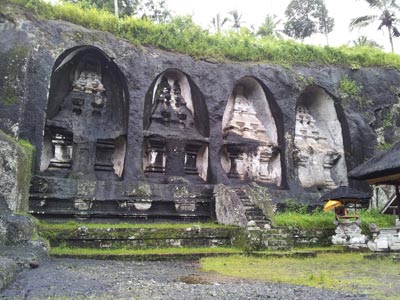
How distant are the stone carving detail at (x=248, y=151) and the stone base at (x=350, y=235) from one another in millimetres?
4892

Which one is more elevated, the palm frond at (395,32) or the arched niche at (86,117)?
the palm frond at (395,32)

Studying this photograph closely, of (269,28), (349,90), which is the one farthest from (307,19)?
(349,90)

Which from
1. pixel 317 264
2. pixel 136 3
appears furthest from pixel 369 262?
pixel 136 3

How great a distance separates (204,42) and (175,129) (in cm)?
405

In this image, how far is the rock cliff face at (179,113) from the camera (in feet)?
45.3

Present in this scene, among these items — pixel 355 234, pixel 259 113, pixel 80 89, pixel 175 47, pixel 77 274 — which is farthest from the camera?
pixel 259 113

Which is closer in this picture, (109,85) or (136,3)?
(109,85)

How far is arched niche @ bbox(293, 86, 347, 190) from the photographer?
63.9ft

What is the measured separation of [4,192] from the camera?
9695 millimetres

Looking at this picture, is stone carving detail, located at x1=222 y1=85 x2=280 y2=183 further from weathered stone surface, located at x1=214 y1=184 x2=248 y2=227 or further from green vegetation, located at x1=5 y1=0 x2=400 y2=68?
weathered stone surface, located at x1=214 y1=184 x2=248 y2=227

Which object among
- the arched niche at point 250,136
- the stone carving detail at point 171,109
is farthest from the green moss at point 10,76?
the arched niche at point 250,136

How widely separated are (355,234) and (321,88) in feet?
27.2

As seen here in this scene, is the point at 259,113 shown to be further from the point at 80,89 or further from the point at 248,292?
the point at 248,292

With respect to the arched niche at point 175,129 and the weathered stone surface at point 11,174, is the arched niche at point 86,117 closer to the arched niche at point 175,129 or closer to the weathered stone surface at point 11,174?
the arched niche at point 175,129
